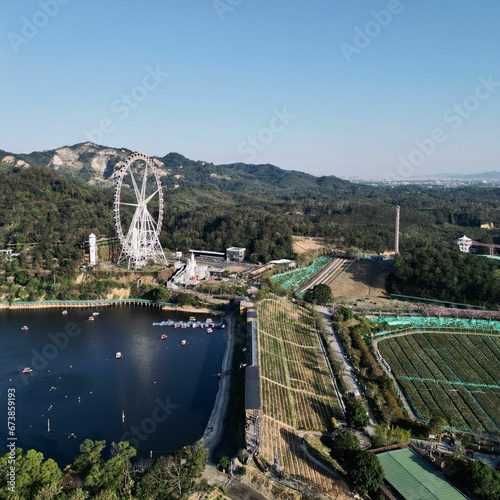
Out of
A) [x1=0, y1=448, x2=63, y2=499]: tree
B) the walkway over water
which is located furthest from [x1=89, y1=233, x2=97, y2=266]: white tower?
[x1=0, y1=448, x2=63, y2=499]: tree

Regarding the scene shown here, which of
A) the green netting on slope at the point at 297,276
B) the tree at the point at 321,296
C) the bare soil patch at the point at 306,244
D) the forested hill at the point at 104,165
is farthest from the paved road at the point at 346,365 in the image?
the forested hill at the point at 104,165

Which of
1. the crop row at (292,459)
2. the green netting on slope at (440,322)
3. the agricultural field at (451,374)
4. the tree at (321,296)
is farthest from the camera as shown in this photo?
the tree at (321,296)

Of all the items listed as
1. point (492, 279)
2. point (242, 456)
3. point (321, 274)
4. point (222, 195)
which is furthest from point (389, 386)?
point (222, 195)

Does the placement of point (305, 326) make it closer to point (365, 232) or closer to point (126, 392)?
point (126, 392)

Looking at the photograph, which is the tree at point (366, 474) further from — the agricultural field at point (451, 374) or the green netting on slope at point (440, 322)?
the green netting on slope at point (440, 322)

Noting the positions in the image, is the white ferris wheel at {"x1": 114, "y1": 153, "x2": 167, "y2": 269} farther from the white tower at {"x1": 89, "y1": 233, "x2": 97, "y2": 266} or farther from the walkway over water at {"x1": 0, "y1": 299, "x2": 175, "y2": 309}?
the walkway over water at {"x1": 0, "y1": 299, "x2": 175, "y2": 309}

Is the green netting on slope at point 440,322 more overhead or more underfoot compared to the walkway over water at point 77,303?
more underfoot
